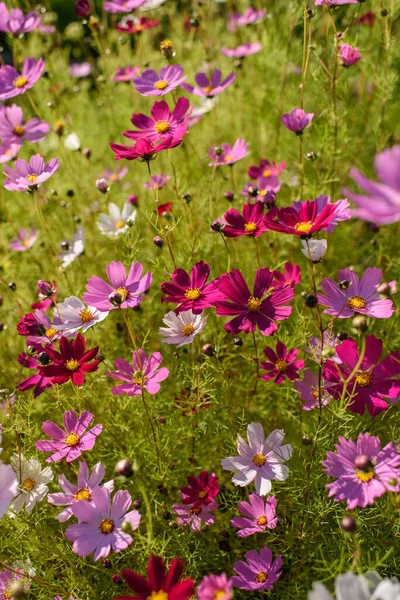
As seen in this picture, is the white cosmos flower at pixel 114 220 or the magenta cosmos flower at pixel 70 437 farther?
the white cosmos flower at pixel 114 220

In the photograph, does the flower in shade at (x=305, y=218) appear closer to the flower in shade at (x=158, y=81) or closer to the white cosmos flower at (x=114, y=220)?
the flower in shade at (x=158, y=81)

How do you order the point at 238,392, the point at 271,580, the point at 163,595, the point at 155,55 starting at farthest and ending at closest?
the point at 155,55 < the point at 238,392 < the point at 271,580 < the point at 163,595

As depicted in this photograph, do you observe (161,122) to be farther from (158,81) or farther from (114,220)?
(114,220)

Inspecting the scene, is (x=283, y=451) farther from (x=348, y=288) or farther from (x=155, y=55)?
(x=155, y=55)

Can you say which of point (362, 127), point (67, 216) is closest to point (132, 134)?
point (67, 216)

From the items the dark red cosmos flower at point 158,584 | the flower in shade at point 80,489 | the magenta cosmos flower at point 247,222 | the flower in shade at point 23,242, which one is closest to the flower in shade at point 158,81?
the magenta cosmos flower at point 247,222

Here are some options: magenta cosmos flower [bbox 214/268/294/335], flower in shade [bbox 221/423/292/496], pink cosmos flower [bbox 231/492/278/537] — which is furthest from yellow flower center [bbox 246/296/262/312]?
pink cosmos flower [bbox 231/492/278/537]

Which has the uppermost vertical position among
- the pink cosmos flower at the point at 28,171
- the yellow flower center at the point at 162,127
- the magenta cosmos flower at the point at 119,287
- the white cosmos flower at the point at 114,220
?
the yellow flower center at the point at 162,127
